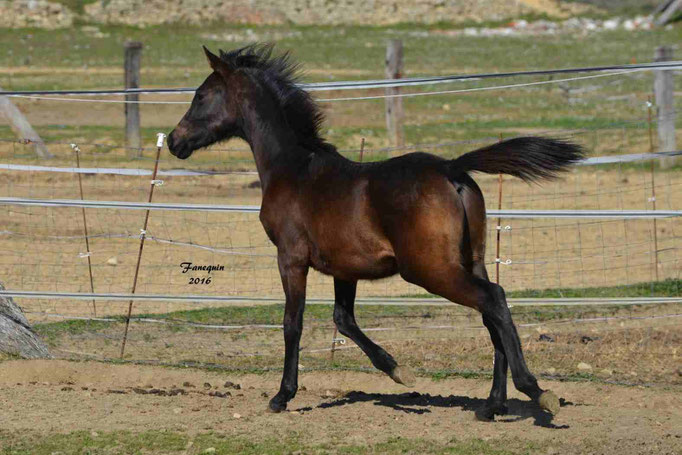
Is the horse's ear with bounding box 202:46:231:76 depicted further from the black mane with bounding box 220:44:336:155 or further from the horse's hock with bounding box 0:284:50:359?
the horse's hock with bounding box 0:284:50:359

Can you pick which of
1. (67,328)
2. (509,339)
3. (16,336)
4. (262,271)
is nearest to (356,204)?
(509,339)

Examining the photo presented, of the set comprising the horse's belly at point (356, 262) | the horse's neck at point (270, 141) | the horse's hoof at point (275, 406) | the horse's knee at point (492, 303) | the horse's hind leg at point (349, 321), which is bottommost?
the horse's hoof at point (275, 406)

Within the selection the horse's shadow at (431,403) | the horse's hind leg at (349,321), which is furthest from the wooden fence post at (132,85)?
the horse's hind leg at (349,321)

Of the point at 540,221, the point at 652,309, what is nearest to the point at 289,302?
the point at 652,309

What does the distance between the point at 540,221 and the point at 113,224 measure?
5280 millimetres

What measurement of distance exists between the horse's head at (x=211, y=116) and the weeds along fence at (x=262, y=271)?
3.24 feet

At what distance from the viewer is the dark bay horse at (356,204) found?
6371 mm

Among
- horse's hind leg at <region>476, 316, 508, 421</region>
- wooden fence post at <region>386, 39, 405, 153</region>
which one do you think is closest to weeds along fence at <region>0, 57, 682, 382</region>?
wooden fence post at <region>386, 39, 405, 153</region>

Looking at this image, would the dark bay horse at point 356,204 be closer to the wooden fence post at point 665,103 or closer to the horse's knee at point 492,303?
the horse's knee at point 492,303

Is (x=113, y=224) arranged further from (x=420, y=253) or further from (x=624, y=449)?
(x=624, y=449)

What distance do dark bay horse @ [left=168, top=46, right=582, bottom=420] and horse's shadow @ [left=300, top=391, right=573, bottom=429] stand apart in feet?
0.99

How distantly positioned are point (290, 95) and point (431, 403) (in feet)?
7.85

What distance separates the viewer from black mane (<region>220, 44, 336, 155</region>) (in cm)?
748

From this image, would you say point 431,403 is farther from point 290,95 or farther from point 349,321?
point 290,95
